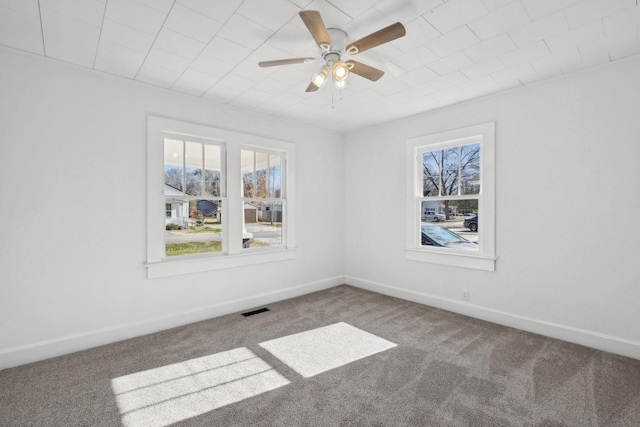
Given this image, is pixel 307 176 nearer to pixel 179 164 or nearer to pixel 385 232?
pixel 385 232

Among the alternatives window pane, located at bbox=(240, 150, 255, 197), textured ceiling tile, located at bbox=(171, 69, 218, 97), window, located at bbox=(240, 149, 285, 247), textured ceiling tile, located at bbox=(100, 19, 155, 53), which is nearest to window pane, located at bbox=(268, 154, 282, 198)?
window, located at bbox=(240, 149, 285, 247)

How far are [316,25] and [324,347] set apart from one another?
8.74 feet

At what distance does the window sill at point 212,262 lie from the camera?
3.31m

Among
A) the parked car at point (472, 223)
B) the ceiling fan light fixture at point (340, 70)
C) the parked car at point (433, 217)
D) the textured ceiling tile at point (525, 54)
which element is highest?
the textured ceiling tile at point (525, 54)

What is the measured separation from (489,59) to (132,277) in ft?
13.3

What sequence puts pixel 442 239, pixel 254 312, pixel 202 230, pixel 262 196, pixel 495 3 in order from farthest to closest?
pixel 262 196
pixel 442 239
pixel 254 312
pixel 202 230
pixel 495 3

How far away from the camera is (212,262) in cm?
372

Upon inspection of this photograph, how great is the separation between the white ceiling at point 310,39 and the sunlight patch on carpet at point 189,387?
2658 mm

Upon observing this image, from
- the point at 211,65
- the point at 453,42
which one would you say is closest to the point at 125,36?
the point at 211,65

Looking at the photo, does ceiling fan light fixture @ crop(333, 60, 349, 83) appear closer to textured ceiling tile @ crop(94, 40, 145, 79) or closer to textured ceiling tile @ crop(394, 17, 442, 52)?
textured ceiling tile @ crop(394, 17, 442, 52)

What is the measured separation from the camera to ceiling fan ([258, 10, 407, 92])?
1.83m

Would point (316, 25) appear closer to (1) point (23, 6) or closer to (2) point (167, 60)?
(2) point (167, 60)

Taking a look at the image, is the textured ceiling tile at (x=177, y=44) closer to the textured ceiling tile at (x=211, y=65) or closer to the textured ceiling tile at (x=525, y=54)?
the textured ceiling tile at (x=211, y=65)

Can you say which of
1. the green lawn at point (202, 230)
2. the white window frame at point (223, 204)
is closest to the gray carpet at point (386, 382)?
the white window frame at point (223, 204)
